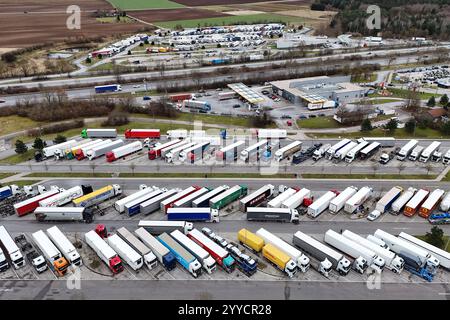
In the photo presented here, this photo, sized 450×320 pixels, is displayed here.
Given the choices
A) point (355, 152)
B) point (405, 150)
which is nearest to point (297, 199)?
point (355, 152)

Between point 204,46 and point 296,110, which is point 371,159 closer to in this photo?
point 296,110

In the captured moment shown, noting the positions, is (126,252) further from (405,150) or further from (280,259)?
(405,150)

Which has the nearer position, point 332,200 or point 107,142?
point 332,200

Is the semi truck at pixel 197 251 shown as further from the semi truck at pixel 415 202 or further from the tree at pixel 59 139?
the tree at pixel 59 139

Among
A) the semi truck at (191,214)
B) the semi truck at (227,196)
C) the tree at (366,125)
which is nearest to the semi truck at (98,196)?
the semi truck at (191,214)

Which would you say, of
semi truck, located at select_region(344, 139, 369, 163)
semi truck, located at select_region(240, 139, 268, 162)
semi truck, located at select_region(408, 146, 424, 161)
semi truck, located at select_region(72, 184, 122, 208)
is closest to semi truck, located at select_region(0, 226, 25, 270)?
semi truck, located at select_region(72, 184, 122, 208)
